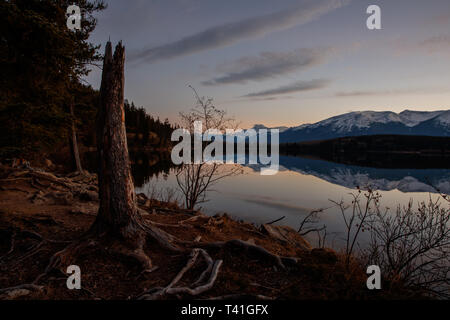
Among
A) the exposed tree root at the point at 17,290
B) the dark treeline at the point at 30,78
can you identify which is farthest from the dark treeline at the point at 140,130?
the exposed tree root at the point at 17,290

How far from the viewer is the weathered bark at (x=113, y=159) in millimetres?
6262

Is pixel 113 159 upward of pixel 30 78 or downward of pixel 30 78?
downward

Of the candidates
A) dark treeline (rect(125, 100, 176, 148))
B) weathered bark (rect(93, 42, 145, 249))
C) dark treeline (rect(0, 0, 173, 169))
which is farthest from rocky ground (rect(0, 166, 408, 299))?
dark treeline (rect(125, 100, 176, 148))

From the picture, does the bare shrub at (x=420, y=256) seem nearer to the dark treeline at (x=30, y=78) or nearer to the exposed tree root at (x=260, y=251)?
the exposed tree root at (x=260, y=251)

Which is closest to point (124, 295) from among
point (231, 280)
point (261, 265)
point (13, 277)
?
point (231, 280)

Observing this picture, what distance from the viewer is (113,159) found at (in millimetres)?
6281

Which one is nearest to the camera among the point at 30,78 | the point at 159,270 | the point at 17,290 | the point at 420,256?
the point at 17,290

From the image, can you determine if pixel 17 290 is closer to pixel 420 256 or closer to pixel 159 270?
pixel 159 270

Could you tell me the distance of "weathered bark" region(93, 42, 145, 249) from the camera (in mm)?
6262

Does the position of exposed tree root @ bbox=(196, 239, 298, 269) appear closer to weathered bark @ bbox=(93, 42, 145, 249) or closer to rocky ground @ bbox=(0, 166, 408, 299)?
rocky ground @ bbox=(0, 166, 408, 299)

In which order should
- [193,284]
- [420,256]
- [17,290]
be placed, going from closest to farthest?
[17,290], [193,284], [420,256]

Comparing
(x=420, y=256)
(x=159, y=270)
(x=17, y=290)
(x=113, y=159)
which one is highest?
(x=113, y=159)

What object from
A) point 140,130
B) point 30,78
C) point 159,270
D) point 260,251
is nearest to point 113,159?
point 159,270
